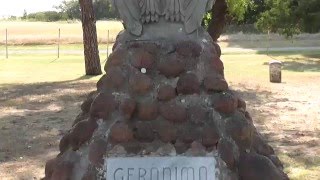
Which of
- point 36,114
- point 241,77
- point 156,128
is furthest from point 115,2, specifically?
point 241,77

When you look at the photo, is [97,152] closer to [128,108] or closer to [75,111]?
[128,108]

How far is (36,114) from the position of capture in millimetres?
11352

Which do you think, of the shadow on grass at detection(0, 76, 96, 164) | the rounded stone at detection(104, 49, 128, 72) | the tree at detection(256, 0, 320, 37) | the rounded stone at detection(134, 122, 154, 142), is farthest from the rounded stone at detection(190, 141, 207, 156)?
the tree at detection(256, 0, 320, 37)

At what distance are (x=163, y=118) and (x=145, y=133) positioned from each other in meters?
0.16

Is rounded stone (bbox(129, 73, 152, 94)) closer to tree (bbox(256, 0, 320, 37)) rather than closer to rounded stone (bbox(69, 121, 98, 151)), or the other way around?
rounded stone (bbox(69, 121, 98, 151))

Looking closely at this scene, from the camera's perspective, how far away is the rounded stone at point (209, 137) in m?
3.76

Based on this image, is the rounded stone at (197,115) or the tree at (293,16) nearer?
the rounded stone at (197,115)

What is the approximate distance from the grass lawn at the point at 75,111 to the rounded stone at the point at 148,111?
128 inches

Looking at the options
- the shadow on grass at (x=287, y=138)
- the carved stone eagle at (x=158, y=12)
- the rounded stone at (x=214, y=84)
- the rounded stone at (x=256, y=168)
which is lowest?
the shadow on grass at (x=287, y=138)

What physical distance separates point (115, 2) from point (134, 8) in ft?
0.50

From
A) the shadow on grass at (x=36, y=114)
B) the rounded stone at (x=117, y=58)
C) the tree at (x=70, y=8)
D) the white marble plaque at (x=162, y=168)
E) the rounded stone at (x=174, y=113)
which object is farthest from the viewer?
the tree at (x=70, y=8)

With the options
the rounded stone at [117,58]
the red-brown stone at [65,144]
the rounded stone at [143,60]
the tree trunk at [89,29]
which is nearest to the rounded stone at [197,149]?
the rounded stone at [143,60]

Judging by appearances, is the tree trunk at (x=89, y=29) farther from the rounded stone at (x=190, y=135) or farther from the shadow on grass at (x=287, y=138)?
the rounded stone at (x=190, y=135)

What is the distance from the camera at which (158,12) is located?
4121 millimetres
